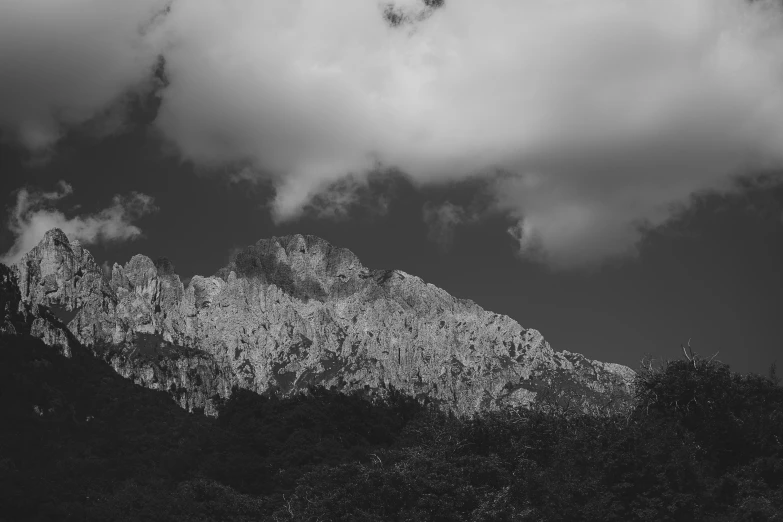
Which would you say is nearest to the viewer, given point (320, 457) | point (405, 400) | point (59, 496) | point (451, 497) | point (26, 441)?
point (451, 497)

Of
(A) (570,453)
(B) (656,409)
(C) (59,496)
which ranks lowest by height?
(C) (59,496)

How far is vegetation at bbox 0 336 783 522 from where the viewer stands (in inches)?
2190

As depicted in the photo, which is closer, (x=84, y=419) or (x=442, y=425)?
(x=442, y=425)

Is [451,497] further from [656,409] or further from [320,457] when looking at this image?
[320,457]

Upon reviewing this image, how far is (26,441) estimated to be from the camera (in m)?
136

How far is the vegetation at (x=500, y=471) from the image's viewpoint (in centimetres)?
5562

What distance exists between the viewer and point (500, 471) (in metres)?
61.3

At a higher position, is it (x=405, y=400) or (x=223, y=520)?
(x=405, y=400)

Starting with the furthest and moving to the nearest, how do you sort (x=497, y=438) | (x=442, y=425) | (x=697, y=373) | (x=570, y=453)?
(x=442, y=425) → (x=497, y=438) → (x=697, y=373) → (x=570, y=453)

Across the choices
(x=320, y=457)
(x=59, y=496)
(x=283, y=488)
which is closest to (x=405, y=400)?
(x=320, y=457)

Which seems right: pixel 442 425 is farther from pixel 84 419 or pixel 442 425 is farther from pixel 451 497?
pixel 84 419

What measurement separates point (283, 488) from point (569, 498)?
158 feet

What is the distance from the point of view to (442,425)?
90812 mm

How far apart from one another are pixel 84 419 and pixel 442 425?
122107 millimetres
